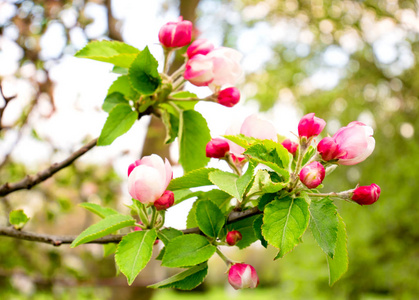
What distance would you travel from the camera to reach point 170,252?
0.69 metres

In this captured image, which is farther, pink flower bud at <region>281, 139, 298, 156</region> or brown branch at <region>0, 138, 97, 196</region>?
brown branch at <region>0, 138, 97, 196</region>

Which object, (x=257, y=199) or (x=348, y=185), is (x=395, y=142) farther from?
(x=257, y=199)

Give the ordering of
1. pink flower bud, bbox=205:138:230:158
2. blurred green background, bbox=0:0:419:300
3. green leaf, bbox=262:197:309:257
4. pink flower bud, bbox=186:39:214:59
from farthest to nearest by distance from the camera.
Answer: blurred green background, bbox=0:0:419:300 → pink flower bud, bbox=186:39:214:59 → pink flower bud, bbox=205:138:230:158 → green leaf, bbox=262:197:309:257

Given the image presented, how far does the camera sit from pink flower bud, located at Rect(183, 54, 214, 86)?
2.95 ft

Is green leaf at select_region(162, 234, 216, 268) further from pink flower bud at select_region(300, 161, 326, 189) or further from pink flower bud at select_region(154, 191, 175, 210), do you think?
pink flower bud at select_region(300, 161, 326, 189)

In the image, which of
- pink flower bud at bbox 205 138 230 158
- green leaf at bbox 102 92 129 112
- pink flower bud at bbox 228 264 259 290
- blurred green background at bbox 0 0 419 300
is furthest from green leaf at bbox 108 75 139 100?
blurred green background at bbox 0 0 419 300

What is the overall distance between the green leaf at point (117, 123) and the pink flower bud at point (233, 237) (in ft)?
1.22

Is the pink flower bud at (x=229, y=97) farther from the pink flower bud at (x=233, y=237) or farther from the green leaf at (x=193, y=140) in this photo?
the pink flower bud at (x=233, y=237)

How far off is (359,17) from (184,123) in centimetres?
713

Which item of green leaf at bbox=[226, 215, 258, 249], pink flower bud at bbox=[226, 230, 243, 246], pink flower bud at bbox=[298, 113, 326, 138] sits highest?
pink flower bud at bbox=[298, 113, 326, 138]

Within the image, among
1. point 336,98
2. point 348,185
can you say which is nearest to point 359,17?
point 336,98

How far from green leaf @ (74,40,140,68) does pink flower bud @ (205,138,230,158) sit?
0.90 ft

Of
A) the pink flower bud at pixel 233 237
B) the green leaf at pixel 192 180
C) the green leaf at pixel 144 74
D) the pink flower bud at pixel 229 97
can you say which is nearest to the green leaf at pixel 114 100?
the green leaf at pixel 144 74

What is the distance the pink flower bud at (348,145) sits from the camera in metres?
0.71
